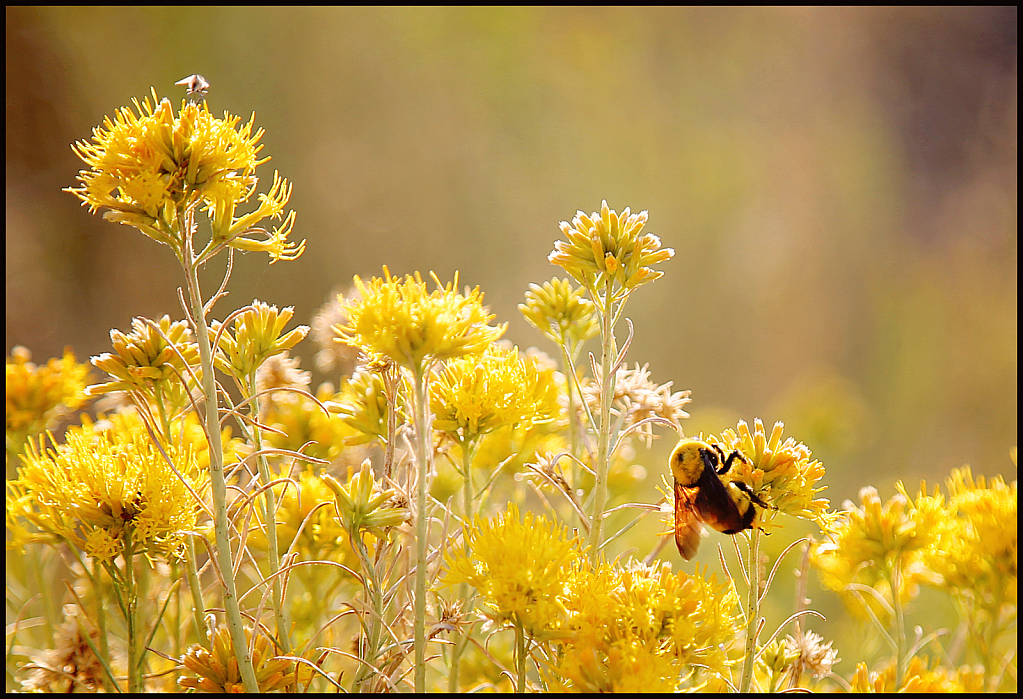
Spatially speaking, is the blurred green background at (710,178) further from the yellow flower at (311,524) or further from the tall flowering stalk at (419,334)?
the tall flowering stalk at (419,334)

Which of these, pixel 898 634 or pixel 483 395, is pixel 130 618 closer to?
pixel 483 395

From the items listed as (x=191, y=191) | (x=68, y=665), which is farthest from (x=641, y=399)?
(x=68, y=665)

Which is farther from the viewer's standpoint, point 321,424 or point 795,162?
point 795,162

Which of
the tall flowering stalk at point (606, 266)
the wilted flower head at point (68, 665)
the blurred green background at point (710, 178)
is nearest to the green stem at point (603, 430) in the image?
the tall flowering stalk at point (606, 266)

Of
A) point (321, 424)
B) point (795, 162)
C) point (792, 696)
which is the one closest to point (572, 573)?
point (792, 696)

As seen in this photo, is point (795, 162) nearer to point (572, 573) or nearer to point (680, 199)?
point (680, 199)

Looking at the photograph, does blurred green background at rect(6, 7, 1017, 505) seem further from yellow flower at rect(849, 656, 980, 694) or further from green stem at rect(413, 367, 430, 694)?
green stem at rect(413, 367, 430, 694)
